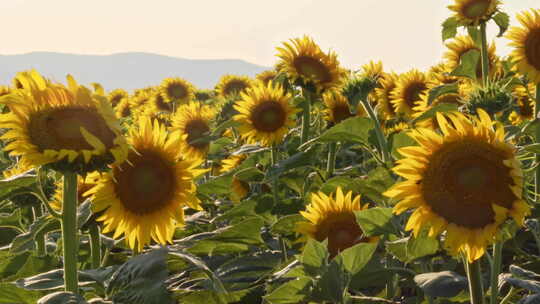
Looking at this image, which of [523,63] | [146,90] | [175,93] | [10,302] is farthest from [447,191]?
[146,90]

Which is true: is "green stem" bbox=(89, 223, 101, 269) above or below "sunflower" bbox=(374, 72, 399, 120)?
below

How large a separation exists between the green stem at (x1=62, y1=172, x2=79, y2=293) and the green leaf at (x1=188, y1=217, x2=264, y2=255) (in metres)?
0.49

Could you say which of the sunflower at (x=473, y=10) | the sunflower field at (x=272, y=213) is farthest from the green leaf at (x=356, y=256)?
the sunflower at (x=473, y=10)

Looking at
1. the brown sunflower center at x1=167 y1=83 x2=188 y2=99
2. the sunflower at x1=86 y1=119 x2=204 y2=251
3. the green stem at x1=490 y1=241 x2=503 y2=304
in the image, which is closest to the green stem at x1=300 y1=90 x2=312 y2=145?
the sunflower at x1=86 y1=119 x2=204 y2=251

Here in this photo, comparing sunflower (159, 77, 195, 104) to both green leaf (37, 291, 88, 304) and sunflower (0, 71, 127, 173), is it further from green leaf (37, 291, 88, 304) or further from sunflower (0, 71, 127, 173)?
green leaf (37, 291, 88, 304)

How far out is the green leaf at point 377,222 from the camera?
2172 mm

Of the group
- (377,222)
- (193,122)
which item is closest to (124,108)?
(193,122)

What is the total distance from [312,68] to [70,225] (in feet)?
9.02

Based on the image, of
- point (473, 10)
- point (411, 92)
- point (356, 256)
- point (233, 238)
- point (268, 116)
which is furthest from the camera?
point (411, 92)

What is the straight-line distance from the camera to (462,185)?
1965 millimetres

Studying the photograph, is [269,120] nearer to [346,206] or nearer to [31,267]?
[346,206]

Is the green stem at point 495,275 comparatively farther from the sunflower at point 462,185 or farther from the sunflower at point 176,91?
the sunflower at point 176,91

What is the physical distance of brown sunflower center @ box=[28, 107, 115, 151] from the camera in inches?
78.2

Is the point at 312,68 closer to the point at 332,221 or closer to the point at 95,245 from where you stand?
the point at 332,221
